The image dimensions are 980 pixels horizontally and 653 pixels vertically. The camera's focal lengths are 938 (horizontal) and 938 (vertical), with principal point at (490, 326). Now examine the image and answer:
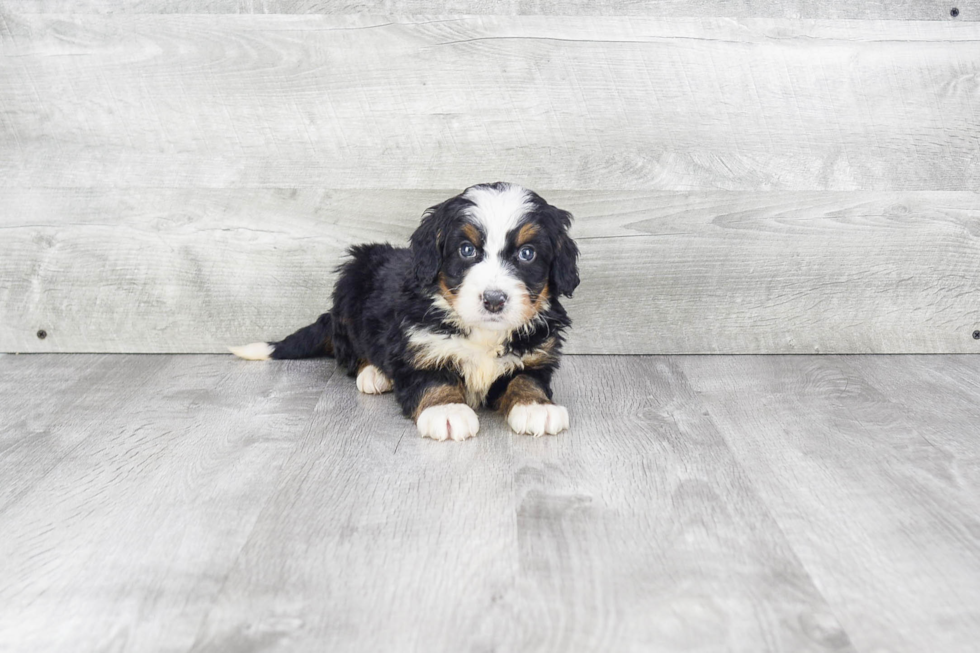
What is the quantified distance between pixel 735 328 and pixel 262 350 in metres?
1.64

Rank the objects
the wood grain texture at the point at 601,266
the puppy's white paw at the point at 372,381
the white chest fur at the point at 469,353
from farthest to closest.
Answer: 1. the wood grain texture at the point at 601,266
2. the puppy's white paw at the point at 372,381
3. the white chest fur at the point at 469,353

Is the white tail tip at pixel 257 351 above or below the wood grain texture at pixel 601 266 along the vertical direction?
below

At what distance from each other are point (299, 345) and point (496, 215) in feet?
3.58

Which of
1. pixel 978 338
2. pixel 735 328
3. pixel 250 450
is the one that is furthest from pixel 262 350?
pixel 978 338

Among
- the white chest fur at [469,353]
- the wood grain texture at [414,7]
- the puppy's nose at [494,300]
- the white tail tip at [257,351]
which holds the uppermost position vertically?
the wood grain texture at [414,7]

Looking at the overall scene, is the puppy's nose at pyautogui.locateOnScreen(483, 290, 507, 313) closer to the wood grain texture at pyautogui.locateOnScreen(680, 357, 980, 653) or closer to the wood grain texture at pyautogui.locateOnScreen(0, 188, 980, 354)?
the wood grain texture at pyautogui.locateOnScreen(680, 357, 980, 653)

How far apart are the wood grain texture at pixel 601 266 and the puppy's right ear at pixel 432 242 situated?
2.38 ft

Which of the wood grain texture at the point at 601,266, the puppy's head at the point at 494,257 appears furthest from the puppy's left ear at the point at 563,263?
the wood grain texture at the point at 601,266

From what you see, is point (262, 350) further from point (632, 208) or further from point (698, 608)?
point (698, 608)

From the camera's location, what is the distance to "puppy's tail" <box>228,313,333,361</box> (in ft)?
10.3

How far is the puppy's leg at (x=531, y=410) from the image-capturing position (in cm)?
239

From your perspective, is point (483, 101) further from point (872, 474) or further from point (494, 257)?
point (872, 474)

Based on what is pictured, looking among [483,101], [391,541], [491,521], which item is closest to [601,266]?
[483,101]

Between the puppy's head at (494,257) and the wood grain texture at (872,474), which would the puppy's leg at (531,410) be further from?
the wood grain texture at (872,474)
